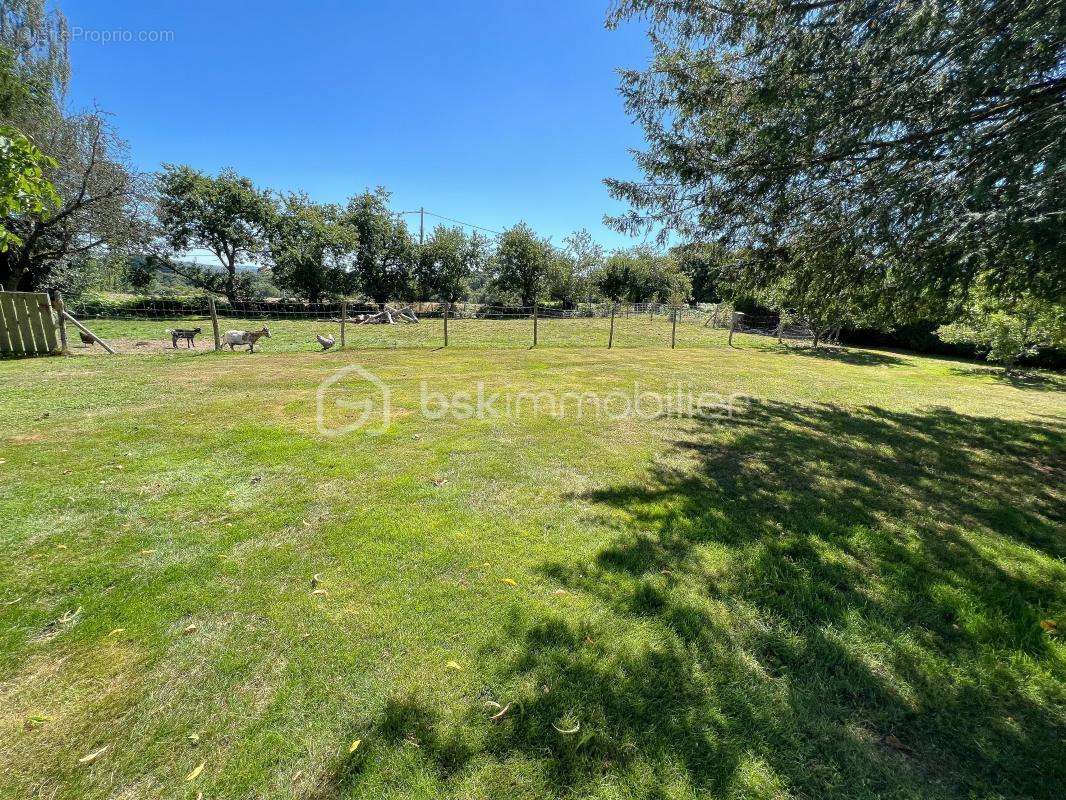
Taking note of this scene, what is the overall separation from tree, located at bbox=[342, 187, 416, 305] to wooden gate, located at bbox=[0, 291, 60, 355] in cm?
2499

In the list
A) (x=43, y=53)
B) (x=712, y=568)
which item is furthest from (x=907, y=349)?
(x=43, y=53)

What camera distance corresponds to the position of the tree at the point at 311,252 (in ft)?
98.8

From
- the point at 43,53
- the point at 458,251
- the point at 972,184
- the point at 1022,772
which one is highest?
the point at 43,53

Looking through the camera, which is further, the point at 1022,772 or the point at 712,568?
the point at 712,568

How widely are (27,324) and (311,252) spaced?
23.6 meters

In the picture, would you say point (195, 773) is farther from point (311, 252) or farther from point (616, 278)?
point (616, 278)

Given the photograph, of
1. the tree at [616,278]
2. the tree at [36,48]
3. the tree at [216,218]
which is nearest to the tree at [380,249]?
the tree at [216,218]

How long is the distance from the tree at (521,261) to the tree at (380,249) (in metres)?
7.94

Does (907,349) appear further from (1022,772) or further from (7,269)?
(7,269)

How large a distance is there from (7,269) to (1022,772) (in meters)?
28.3

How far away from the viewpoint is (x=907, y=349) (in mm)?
23312

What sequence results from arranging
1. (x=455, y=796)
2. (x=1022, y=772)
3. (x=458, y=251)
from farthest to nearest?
(x=458, y=251)
(x=1022, y=772)
(x=455, y=796)

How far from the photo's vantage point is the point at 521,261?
36625 mm


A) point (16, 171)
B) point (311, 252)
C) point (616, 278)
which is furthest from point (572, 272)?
point (16, 171)
